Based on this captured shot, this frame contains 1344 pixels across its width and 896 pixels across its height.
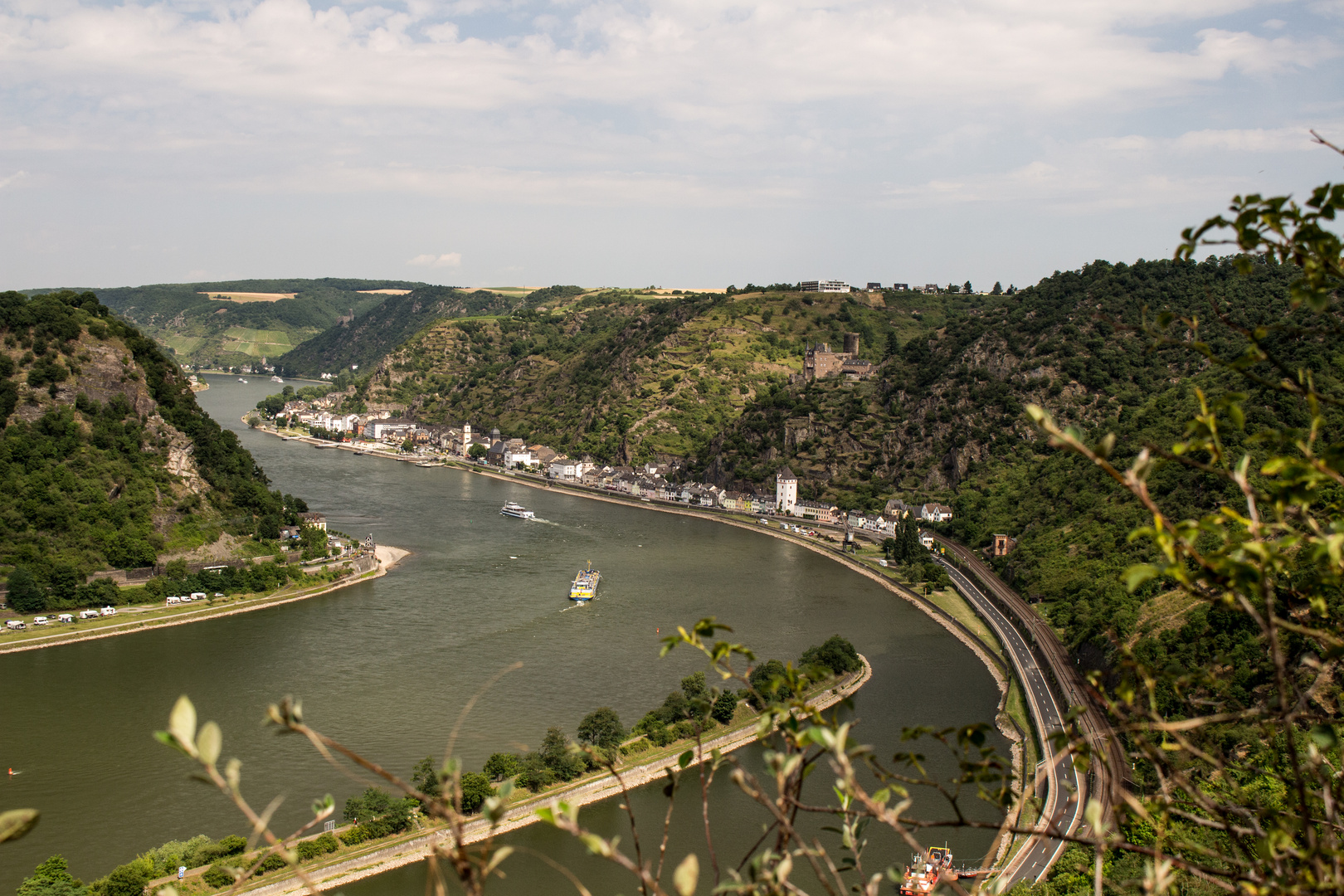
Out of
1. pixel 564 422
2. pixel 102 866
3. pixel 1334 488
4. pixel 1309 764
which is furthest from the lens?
pixel 564 422

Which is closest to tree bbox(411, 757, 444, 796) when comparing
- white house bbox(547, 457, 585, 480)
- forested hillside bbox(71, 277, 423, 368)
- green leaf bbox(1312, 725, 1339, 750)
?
green leaf bbox(1312, 725, 1339, 750)

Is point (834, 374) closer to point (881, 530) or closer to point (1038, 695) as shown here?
point (881, 530)

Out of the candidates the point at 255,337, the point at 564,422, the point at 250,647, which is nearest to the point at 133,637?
the point at 250,647

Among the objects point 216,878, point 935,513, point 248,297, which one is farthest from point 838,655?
point 248,297

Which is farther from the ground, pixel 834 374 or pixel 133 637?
pixel 834 374

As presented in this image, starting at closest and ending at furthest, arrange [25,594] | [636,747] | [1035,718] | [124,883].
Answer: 1. [124,883]
2. [636,747]
3. [1035,718]
4. [25,594]

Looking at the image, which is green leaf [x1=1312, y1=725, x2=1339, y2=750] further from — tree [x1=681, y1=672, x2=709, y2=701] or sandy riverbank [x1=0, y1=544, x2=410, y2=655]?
sandy riverbank [x1=0, y1=544, x2=410, y2=655]

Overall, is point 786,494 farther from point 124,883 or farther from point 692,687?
point 124,883
